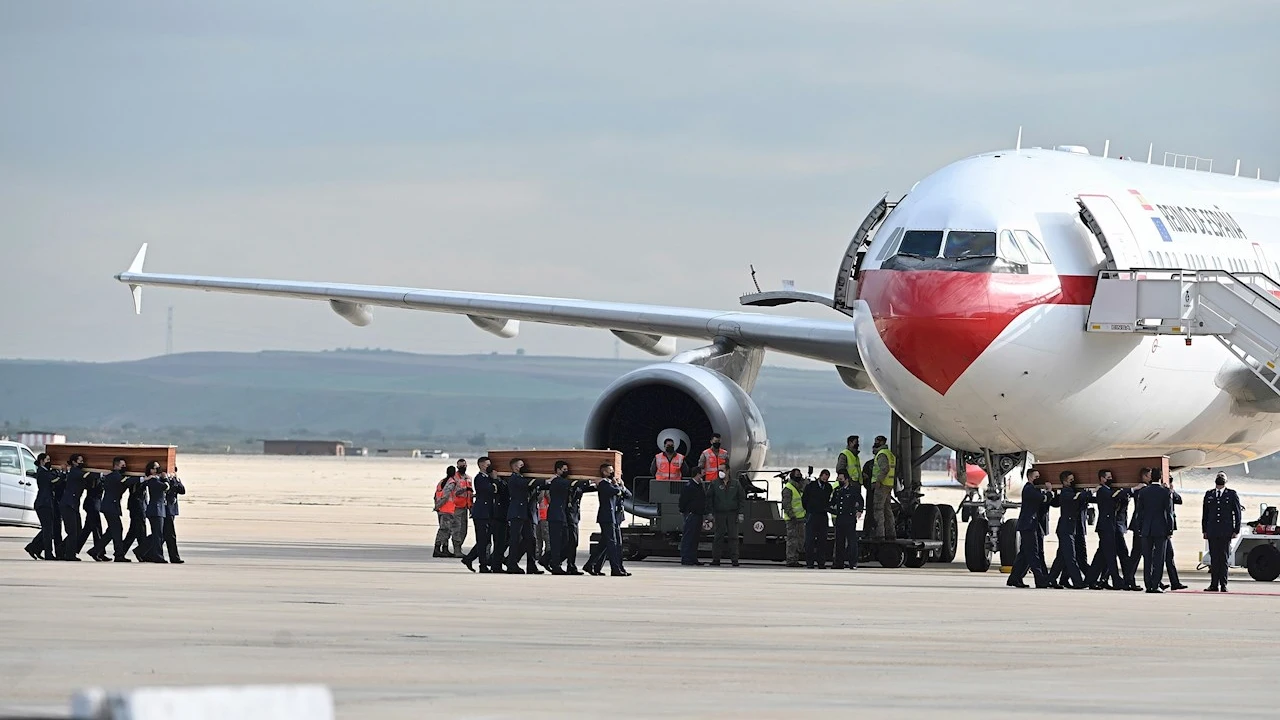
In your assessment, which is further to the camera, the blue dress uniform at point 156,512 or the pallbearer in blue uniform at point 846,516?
the pallbearer in blue uniform at point 846,516

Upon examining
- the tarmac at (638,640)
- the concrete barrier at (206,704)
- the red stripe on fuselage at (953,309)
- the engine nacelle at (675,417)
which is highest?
the red stripe on fuselage at (953,309)

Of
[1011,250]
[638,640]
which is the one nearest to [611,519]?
[1011,250]

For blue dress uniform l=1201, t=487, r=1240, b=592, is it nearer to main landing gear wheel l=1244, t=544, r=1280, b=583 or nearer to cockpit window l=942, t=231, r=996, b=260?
main landing gear wheel l=1244, t=544, r=1280, b=583

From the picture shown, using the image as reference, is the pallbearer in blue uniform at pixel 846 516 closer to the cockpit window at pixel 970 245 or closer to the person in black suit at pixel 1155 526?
the cockpit window at pixel 970 245

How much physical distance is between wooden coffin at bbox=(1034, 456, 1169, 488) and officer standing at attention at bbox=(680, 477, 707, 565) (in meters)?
4.37

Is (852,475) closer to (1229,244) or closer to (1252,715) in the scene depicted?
(1229,244)

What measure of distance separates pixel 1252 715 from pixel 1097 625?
6.17 m

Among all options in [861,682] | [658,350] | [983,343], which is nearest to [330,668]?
[861,682]

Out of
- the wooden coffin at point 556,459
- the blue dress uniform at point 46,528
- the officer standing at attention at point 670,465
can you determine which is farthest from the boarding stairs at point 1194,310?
the blue dress uniform at point 46,528

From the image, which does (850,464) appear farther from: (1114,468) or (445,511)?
(445,511)

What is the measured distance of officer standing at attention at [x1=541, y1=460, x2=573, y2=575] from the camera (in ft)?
76.1

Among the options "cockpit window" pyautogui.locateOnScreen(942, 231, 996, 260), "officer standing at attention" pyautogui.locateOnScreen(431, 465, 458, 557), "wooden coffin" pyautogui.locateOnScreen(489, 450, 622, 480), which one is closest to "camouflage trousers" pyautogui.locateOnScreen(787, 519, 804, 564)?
"wooden coffin" pyautogui.locateOnScreen(489, 450, 622, 480)

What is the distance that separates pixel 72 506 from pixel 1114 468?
1210 cm

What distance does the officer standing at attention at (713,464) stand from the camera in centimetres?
2583
